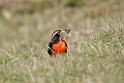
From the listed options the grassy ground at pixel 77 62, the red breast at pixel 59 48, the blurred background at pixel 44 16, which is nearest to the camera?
the grassy ground at pixel 77 62

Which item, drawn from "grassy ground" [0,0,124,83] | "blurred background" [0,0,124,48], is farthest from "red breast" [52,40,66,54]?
"blurred background" [0,0,124,48]

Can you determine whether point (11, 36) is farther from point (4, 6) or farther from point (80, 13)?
point (4, 6)

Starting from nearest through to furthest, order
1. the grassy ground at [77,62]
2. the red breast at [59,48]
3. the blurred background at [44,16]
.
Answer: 1. the grassy ground at [77,62]
2. the red breast at [59,48]
3. the blurred background at [44,16]

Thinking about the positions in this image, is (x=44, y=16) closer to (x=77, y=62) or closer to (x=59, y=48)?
(x=59, y=48)

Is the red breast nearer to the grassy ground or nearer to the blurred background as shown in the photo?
the grassy ground

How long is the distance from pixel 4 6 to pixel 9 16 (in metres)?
2.14

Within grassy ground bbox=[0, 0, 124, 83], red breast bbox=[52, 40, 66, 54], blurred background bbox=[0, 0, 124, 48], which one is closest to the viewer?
grassy ground bbox=[0, 0, 124, 83]

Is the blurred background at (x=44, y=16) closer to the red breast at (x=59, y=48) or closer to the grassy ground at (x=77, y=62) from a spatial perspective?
the grassy ground at (x=77, y=62)

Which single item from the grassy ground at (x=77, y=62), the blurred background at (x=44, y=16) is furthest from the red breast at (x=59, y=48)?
the blurred background at (x=44, y=16)

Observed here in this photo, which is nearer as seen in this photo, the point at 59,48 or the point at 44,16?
the point at 59,48

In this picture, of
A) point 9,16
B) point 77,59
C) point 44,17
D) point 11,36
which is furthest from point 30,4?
point 77,59

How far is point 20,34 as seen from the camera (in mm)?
18859

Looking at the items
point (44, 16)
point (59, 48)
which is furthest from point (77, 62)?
point (44, 16)

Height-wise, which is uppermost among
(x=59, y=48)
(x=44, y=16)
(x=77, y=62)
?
(x=44, y=16)
